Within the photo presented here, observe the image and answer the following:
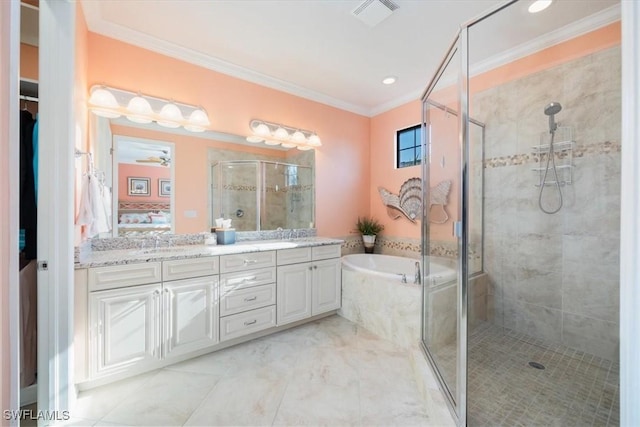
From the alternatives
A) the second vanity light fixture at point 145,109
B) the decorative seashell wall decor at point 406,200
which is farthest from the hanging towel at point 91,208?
the decorative seashell wall decor at point 406,200

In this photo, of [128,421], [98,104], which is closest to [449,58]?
[98,104]

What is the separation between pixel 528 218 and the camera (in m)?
2.24

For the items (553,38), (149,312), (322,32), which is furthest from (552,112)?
(149,312)

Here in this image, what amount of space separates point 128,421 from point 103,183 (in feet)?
5.21

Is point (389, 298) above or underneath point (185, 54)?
underneath

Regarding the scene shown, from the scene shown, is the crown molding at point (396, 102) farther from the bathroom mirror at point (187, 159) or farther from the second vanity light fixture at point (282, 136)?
the bathroom mirror at point (187, 159)

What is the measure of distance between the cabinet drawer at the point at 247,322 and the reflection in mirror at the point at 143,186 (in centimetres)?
96

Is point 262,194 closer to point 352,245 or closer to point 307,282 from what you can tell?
point 307,282

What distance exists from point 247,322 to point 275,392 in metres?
0.67

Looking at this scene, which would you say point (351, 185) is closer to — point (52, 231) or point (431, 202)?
point (431, 202)

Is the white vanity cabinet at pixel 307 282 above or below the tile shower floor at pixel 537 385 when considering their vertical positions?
above

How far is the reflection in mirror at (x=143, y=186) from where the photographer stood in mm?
2076

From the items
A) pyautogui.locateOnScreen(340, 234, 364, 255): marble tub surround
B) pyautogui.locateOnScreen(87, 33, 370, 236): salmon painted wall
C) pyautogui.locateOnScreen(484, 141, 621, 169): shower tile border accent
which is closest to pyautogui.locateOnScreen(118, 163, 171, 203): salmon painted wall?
pyautogui.locateOnScreen(87, 33, 370, 236): salmon painted wall

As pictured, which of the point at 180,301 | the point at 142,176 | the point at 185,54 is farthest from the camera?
the point at 185,54
